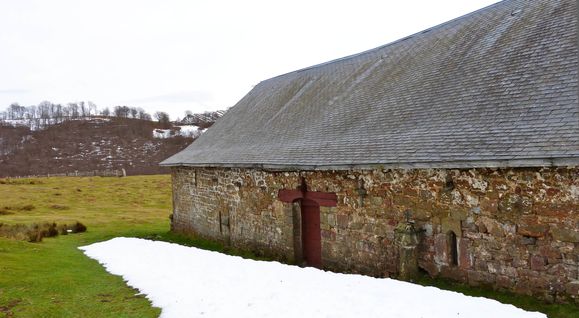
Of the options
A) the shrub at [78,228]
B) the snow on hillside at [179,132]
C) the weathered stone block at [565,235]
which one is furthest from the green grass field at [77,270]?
the snow on hillside at [179,132]

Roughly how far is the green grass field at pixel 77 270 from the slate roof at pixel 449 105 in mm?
2509

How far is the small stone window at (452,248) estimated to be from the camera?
8.52m

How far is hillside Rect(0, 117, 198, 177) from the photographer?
74188 mm

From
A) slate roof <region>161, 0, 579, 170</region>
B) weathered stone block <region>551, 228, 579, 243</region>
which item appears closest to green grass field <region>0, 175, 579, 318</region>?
weathered stone block <region>551, 228, 579, 243</region>

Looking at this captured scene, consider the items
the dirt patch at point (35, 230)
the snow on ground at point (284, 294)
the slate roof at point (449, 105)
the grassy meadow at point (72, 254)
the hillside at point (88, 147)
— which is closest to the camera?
the snow on ground at point (284, 294)

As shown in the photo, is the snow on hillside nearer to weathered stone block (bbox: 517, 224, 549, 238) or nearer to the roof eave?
the roof eave

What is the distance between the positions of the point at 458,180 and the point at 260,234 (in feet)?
24.1

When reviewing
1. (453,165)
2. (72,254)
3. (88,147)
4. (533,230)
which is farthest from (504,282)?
(88,147)

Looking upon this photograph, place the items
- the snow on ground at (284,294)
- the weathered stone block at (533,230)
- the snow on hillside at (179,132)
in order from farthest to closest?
1. the snow on hillside at (179,132)
2. the weathered stone block at (533,230)
3. the snow on ground at (284,294)

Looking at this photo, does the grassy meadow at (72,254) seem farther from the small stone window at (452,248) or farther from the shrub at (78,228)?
the small stone window at (452,248)

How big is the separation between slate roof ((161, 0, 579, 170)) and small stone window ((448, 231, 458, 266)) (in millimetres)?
1481

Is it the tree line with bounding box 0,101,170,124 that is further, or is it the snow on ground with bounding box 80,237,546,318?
the tree line with bounding box 0,101,170,124

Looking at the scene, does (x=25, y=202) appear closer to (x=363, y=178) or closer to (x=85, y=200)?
(x=85, y=200)

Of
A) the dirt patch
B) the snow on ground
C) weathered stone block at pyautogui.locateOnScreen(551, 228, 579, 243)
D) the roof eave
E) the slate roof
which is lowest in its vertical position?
the dirt patch
